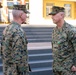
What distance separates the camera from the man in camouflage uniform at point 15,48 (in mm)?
3271

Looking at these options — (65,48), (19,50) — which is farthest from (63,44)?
(19,50)

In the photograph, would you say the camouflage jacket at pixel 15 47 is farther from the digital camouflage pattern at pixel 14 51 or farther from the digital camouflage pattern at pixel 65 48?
the digital camouflage pattern at pixel 65 48

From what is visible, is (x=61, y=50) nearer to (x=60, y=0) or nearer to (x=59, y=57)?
(x=59, y=57)

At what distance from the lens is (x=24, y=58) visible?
3.32 meters

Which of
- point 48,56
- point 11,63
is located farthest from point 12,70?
point 48,56

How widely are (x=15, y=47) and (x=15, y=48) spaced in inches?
0.5

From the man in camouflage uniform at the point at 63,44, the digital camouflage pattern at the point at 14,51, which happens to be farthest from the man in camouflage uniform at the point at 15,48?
the man in camouflage uniform at the point at 63,44

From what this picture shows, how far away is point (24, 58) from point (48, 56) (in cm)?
334

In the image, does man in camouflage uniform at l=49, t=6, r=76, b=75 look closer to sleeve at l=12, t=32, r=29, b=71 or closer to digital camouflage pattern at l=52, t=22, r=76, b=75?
digital camouflage pattern at l=52, t=22, r=76, b=75

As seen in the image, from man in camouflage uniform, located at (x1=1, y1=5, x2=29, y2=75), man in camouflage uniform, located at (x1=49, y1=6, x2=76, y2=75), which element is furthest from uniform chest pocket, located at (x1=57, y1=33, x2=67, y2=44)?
man in camouflage uniform, located at (x1=1, y1=5, x2=29, y2=75)

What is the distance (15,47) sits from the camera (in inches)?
129

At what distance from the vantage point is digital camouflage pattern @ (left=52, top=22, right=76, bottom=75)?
3.38 meters

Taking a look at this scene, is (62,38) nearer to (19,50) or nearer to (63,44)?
(63,44)

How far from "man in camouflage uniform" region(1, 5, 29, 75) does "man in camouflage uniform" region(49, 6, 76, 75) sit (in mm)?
440
